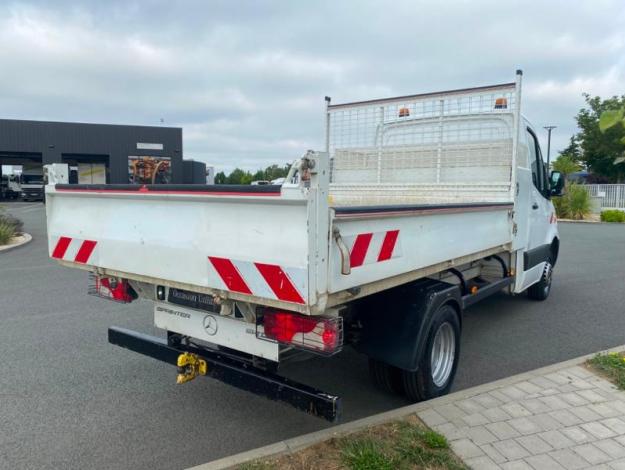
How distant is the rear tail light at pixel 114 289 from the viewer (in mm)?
3754

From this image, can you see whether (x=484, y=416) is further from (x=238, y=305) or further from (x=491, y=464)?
(x=238, y=305)

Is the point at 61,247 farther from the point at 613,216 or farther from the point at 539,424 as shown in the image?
the point at 613,216

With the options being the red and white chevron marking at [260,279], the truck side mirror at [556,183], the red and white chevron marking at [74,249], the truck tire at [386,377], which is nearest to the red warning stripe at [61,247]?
the red and white chevron marking at [74,249]

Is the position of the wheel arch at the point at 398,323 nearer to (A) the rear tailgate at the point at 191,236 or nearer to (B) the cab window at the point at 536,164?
(A) the rear tailgate at the point at 191,236

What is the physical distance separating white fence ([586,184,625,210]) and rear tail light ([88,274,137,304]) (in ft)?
98.2

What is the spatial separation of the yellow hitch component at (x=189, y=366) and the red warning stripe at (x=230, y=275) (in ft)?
2.70

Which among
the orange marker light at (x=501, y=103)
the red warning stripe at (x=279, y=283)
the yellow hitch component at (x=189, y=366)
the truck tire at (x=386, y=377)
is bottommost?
the truck tire at (x=386, y=377)

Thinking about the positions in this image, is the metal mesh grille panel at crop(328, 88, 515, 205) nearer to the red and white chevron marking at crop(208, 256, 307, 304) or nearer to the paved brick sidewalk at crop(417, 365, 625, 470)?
the paved brick sidewalk at crop(417, 365, 625, 470)

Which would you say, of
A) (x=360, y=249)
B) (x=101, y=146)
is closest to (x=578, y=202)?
(x=360, y=249)

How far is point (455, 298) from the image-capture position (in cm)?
397

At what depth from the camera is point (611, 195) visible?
29.0 metres

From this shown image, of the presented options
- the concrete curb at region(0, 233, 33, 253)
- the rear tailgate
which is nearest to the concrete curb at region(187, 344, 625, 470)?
the rear tailgate

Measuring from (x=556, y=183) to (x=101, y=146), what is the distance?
37544 mm

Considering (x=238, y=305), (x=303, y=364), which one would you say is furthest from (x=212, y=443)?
(x=303, y=364)
